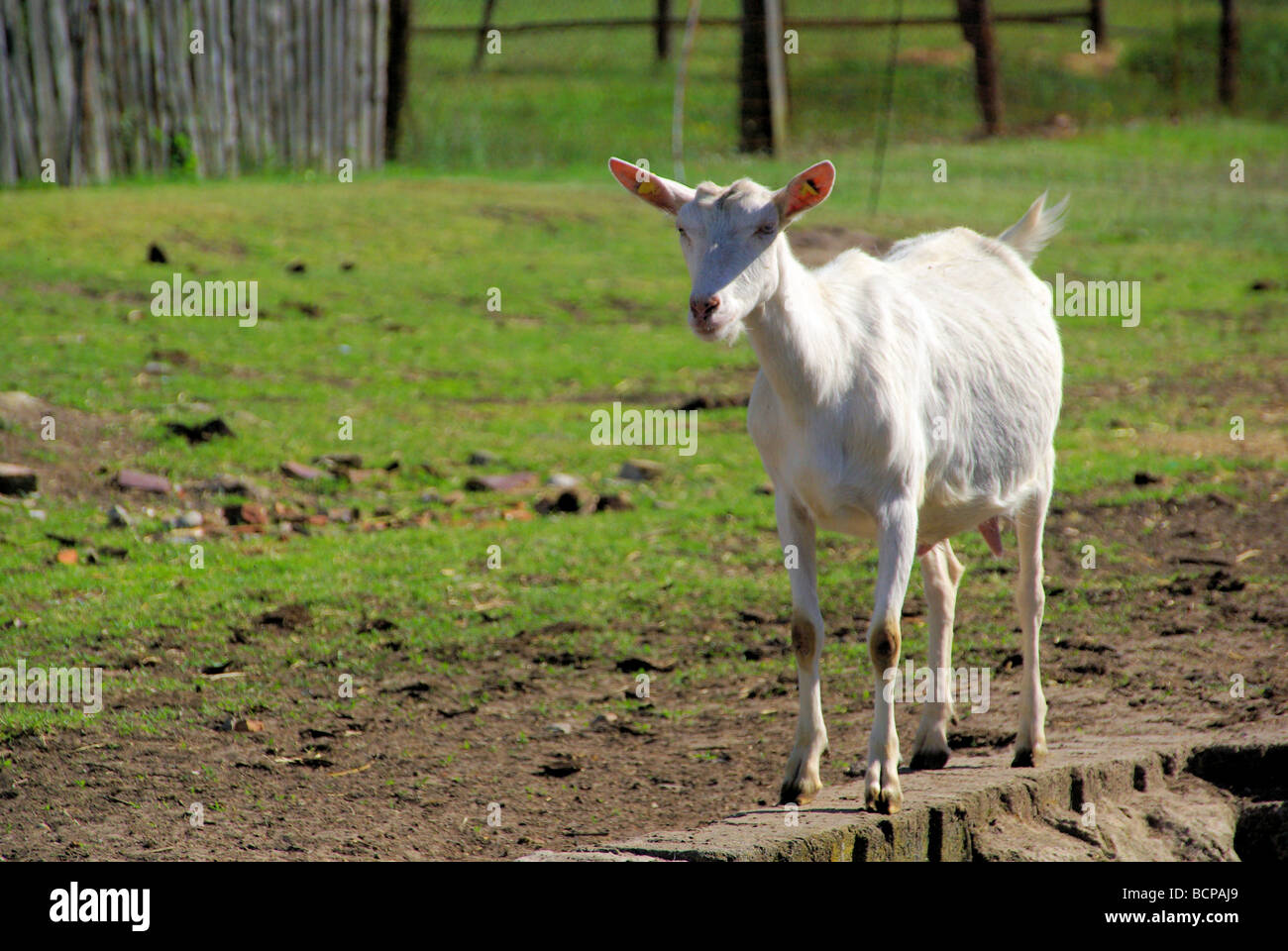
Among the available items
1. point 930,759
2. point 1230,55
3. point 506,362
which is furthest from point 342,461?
point 1230,55

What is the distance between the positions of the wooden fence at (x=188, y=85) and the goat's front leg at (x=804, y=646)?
11977 millimetres

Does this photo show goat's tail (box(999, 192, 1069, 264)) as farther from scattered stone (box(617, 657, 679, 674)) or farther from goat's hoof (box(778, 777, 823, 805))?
goat's hoof (box(778, 777, 823, 805))

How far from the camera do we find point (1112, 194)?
19.0 meters

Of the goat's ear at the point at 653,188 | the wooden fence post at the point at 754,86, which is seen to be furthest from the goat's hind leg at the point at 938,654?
the wooden fence post at the point at 754,86

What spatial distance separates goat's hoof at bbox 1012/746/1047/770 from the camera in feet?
17.7

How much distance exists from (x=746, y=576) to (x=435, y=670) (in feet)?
6.43

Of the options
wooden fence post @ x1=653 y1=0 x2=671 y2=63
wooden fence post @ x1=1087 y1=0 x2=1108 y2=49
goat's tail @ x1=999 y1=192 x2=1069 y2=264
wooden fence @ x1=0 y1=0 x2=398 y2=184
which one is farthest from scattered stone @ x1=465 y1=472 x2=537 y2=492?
wooden fence post @ x1=653 y1=0 x2=671 y2=63

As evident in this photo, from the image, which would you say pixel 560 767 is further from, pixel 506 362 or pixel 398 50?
pixel 398 50

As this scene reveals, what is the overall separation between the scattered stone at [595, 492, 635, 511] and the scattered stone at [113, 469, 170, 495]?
2.61 meters

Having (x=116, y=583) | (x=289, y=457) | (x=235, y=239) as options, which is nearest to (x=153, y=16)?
(x=235, y=239)

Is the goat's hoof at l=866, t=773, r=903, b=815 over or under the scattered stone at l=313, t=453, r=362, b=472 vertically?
under

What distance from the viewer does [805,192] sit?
4.84 metres

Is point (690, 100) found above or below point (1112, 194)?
above
